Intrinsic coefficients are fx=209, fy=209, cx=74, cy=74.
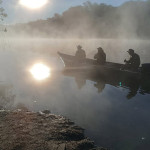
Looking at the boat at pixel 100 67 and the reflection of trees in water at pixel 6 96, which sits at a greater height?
the boat at pixel 100 67

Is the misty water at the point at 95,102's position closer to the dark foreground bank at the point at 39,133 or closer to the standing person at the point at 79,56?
the dark foreground bank at the point at 39,133

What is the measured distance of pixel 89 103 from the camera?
48.5ft

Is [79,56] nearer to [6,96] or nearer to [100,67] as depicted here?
[100,67]

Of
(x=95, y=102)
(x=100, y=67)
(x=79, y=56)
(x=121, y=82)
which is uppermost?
(x=79, y=56)

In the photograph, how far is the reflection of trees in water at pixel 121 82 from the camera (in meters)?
18.1

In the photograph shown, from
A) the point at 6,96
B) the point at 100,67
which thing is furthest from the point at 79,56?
the point at 6,96

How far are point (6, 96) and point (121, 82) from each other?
10.8 metres

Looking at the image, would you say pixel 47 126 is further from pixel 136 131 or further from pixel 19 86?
pixel 19 86

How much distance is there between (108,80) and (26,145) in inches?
565

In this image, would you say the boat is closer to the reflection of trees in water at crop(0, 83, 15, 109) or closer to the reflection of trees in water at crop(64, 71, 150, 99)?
the reflection of trees in water at crop(64, 71, 150, 99)

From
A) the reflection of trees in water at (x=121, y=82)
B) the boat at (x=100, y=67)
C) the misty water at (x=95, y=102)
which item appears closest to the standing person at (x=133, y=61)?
the boat at (x=100, y=67)

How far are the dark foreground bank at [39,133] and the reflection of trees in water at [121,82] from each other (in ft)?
24.8

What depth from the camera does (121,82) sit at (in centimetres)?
2050

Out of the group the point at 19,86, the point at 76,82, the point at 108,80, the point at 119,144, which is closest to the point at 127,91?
the point at 108,80
